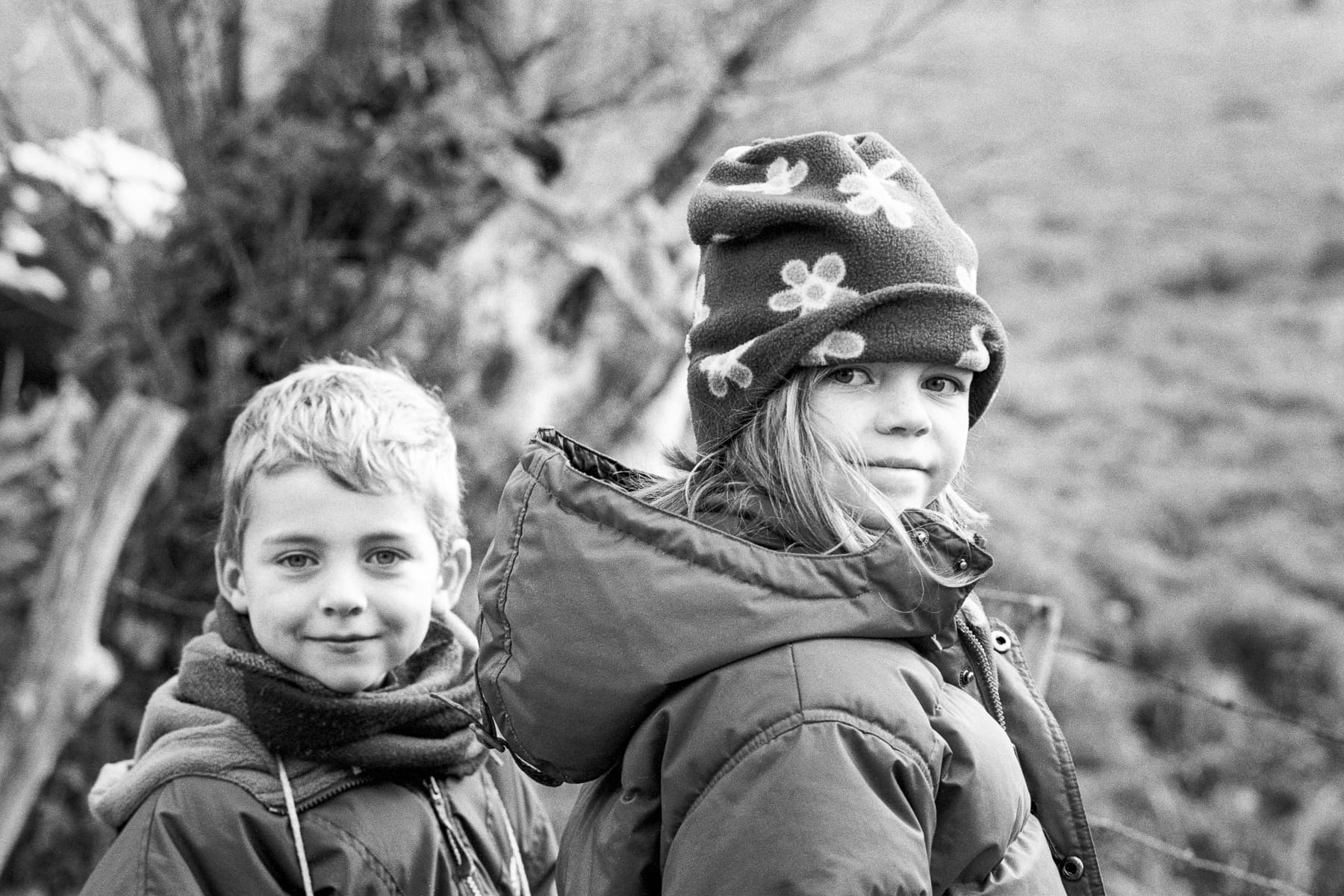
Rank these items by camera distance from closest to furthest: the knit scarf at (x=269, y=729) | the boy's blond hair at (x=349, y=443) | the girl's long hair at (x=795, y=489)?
the girl's long hair at (x=795, y=489) < the knit scarf at (x=269, y=729) < the boy's blond hair at (x=349, y=443)

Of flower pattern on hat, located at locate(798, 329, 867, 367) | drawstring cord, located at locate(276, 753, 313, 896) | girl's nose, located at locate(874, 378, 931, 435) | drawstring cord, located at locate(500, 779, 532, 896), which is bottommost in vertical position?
drawstring cord, located at locate(500, 779, 532, 896)

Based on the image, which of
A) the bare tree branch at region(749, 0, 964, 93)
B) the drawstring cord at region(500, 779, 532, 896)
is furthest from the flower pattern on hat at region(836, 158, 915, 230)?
the bare tree branch at region(749, 0, 964, 93)

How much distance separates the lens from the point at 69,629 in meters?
3.50

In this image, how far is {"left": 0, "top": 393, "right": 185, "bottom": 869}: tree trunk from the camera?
11.3ft

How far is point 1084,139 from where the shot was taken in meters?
11.9

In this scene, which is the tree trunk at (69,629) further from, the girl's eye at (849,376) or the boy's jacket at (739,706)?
the girl's eye at (849,376)

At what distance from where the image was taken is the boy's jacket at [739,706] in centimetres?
136

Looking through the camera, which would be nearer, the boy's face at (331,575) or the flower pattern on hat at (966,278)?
the flower pattern on hat at (966,278)

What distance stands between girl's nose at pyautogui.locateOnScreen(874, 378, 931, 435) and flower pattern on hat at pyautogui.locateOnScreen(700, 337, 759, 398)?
0.55 ft

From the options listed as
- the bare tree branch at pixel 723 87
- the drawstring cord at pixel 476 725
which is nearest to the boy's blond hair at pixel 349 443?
the drawstring cord at pixel 476 725

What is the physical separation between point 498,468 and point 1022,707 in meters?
3.25

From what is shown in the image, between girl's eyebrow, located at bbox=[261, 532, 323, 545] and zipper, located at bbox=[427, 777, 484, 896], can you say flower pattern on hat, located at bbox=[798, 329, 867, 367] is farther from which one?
zipper, located at bbox=[427, 777, 484, 896]

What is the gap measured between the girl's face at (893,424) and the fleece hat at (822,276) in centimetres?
4

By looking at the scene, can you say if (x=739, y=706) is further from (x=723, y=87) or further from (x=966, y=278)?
(x=723, y=87)
